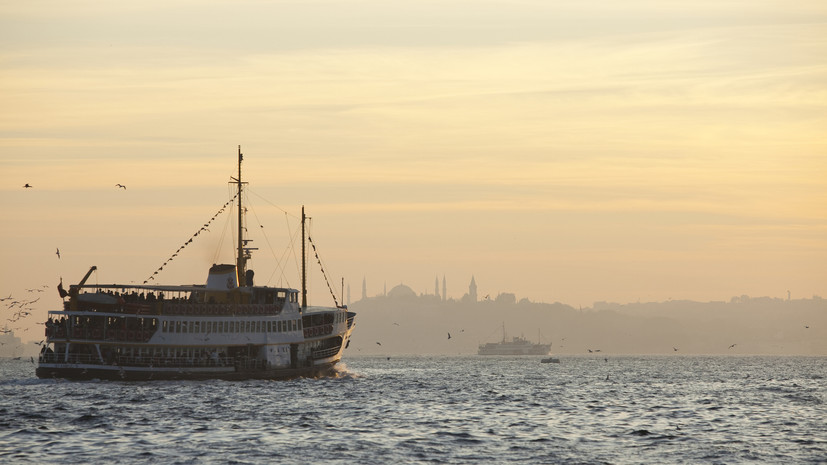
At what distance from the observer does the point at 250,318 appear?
100m

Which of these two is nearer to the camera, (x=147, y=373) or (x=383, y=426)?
(x=383, y=426)

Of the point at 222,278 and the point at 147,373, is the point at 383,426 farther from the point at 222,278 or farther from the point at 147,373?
the point at 222,278

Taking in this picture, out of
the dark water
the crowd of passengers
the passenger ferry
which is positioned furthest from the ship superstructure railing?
the crowd of passengers

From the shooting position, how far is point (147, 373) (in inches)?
3733

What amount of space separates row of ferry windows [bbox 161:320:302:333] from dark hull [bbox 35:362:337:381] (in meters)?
3.55

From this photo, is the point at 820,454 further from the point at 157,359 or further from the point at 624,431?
the point at 157,359

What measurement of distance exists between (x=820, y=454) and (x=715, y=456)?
200 inches

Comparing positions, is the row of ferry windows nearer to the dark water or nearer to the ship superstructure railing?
the dark water

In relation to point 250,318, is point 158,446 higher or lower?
lower

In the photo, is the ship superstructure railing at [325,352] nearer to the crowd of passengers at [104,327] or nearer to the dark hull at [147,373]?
the dark hull at [147,373]

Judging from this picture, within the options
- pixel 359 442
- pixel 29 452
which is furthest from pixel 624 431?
pixel 29 452

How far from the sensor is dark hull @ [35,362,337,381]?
91.9 m

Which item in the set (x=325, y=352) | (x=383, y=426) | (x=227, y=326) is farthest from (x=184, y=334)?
(x=383, y=426)

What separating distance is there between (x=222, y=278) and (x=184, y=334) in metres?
8.36
